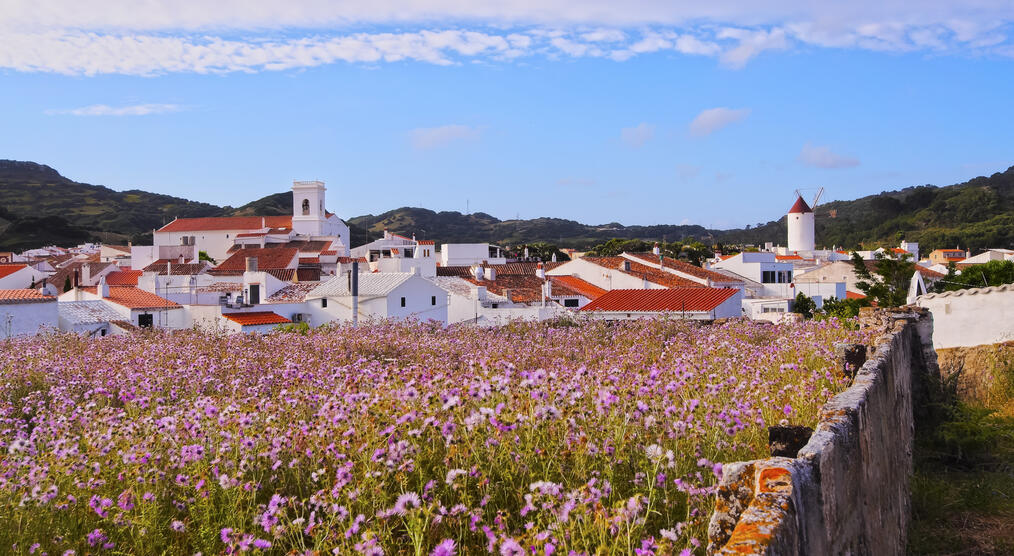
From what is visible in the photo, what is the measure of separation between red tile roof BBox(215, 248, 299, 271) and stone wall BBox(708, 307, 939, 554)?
62.8 meters

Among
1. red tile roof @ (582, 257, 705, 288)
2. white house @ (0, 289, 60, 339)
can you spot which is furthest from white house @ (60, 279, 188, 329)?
red tile roof @ (582, 257, 705, 288)

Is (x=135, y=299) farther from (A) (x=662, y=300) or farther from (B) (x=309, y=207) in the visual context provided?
(B) (x=309, y=207)

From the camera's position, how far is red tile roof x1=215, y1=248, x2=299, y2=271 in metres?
66.9

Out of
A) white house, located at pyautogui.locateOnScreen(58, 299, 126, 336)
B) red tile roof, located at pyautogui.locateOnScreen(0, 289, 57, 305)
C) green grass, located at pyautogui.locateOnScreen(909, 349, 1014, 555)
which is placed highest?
red tile roof, located at pyautogui.locateOnScreen(0, 289, 57, 305)

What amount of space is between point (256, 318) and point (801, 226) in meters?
78.8

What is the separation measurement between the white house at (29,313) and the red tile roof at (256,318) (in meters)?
6.44

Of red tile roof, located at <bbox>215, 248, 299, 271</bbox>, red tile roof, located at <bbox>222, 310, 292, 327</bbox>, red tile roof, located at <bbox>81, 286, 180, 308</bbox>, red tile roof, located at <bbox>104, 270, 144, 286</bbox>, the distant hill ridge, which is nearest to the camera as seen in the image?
red tile roof, located at <bbox>222, 310, 292, 327</bbox>

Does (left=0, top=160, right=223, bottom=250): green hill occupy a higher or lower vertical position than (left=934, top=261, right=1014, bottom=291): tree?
higher

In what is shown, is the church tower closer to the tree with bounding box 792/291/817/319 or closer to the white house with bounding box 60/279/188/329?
the white house with bounding box 60/279/188/329

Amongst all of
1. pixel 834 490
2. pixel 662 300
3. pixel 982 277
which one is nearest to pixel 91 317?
pixel 662 300

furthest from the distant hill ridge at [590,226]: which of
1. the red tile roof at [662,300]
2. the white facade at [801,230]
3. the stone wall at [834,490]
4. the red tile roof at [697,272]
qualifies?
the stone wall at [834,490]

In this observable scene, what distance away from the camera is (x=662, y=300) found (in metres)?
27.8

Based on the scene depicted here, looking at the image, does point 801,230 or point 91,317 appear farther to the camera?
point 801,230

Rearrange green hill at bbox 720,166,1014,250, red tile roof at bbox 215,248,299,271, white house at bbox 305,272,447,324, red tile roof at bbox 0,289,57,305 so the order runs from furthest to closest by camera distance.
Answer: green hill at bbox 720,166,1014,250
red tile roof at bbox 215,248,299,271
white house at bbox 305,272,447,324
red tile roof at bbox 0,289,57,305
